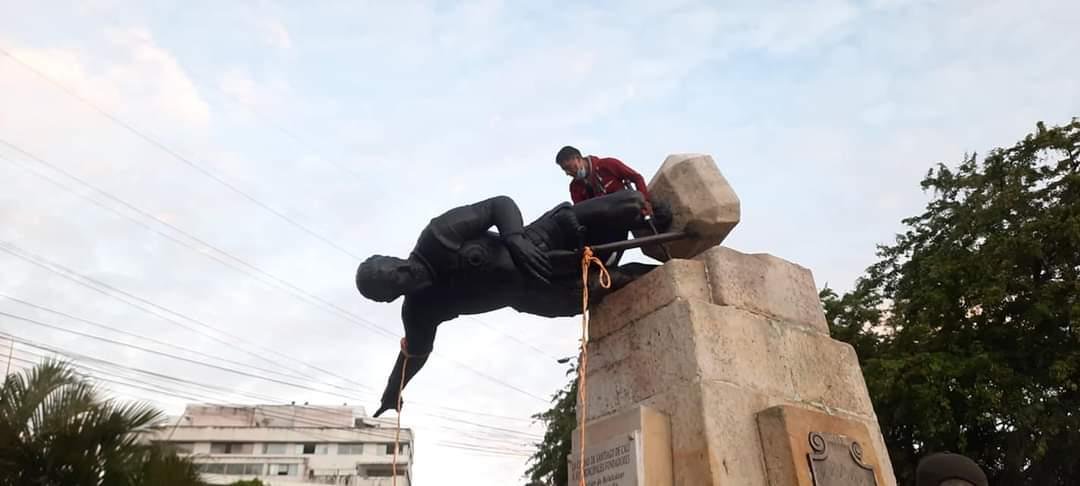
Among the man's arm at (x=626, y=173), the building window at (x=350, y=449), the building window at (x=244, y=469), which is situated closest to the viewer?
the man's arm at (x=626, y=173)

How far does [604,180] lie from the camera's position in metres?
4.57

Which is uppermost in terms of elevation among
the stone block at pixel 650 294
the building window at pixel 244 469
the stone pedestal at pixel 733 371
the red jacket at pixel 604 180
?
the building window at pixel 244 469

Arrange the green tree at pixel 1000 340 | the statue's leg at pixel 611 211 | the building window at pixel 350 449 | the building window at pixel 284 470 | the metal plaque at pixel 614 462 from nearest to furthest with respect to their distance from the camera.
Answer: the metal plaque at pixel 614 462 → the statue's leg at pixel 611 211 → the green tree at pixel 1000 340 → the building window at pixel 284 470 → the building window at pixel 350 449

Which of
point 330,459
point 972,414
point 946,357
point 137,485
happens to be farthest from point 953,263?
point 330,459

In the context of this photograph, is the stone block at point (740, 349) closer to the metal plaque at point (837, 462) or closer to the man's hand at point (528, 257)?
the metal plaque at point (837, 462)

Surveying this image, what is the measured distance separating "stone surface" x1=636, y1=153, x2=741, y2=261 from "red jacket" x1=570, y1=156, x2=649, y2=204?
0.56 feet

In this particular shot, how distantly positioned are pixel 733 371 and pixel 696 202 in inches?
42.6

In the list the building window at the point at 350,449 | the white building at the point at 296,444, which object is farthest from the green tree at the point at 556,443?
the building window at the point at 350,449

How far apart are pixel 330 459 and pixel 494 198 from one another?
4369 centimetres

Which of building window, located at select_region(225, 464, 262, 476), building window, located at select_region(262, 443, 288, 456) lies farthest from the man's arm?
building window, located at select_region(262, 443, 288, 456)

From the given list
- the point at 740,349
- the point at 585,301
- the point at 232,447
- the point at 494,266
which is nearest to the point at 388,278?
the point at 494,266

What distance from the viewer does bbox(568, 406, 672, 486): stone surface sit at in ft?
10.8

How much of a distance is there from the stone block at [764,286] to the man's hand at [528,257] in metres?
0.87

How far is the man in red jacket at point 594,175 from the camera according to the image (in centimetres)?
452
